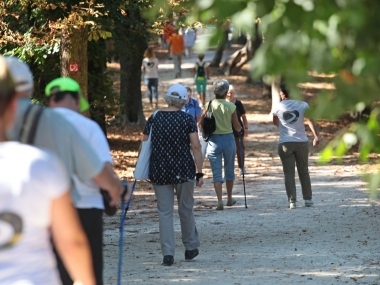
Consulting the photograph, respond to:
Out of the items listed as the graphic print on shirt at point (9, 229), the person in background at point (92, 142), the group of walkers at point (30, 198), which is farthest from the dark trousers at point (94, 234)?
the graphic print on shirt at point (9, 229)

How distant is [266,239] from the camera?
38.2 feet

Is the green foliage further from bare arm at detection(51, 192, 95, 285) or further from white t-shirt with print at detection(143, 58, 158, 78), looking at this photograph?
white t-shirt with print at detection(143, 58, 158, 78)

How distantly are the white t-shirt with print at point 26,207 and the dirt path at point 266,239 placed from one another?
17.5 feet

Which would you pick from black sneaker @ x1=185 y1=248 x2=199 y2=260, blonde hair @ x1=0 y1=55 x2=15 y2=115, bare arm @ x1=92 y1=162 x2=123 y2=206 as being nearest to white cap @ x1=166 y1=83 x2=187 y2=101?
black sneaker @ x1=185 y1=248 x2=199 y2=260

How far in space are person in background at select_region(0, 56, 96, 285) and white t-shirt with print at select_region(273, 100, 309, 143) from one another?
31.6 feet

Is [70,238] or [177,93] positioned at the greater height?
[177,93]

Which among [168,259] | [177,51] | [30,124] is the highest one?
[177,51]

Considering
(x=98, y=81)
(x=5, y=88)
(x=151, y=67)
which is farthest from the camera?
(x=151, y=67)

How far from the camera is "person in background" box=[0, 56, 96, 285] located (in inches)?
Result: 147

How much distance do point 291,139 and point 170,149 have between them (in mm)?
4173

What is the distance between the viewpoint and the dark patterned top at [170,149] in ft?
31.9

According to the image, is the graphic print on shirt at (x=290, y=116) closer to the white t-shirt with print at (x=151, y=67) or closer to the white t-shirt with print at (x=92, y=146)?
the white t-shirt with print at (x=92, y=146)

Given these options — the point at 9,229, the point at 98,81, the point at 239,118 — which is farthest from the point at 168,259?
the point at 98,81

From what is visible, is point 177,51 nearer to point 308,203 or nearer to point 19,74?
point 308,203
